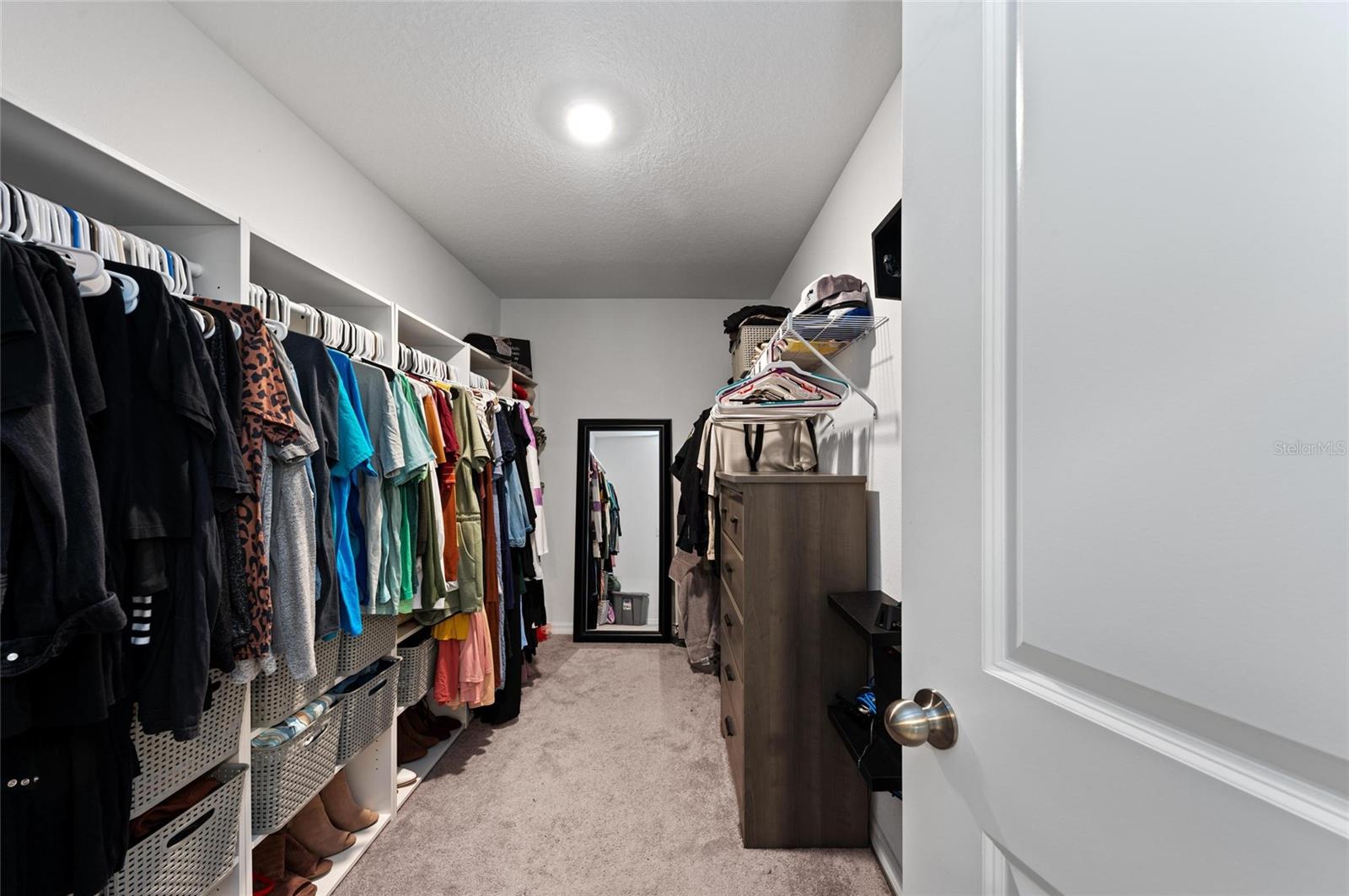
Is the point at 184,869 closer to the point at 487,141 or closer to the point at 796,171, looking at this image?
the point at 487,141

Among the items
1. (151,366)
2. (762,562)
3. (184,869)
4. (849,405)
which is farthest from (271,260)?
(849,405)

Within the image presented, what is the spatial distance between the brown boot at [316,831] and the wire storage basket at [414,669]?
370mm

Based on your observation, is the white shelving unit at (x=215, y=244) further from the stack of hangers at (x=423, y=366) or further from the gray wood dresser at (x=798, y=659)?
the gray wood dresser at (x=798, y=659)

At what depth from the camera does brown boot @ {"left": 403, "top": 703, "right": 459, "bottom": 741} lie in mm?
2387

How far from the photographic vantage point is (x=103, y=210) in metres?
1.22

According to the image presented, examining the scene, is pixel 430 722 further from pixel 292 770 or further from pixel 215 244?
pixel 215 244

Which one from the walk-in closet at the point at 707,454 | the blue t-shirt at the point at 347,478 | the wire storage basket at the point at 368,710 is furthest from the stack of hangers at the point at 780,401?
the wire storage basket at the point at 368,710

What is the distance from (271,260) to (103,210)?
13.4 inches

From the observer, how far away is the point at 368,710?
1757 millimetres

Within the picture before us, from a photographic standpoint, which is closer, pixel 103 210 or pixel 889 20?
pixel 103 210

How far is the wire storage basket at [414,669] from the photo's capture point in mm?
2008

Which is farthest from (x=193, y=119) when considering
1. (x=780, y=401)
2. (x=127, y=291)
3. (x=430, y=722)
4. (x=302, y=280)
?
(x=430, y=722)

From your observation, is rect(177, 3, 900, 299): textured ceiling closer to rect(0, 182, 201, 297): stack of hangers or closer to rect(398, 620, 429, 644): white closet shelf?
rect(0, 182, 201, 297): stack of hangers

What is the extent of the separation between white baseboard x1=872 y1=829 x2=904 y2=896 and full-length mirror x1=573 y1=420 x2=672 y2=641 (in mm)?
2177
